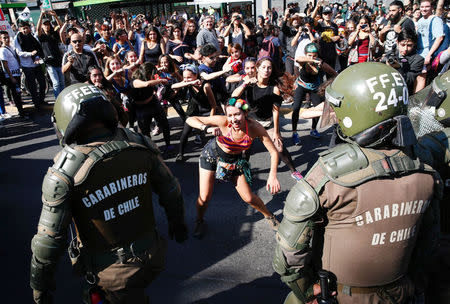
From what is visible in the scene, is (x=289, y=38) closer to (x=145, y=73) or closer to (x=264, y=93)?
(x=264, y=93)

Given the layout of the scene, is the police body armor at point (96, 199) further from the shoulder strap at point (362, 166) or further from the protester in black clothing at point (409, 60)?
the protester in black clothing at point (409, 60)

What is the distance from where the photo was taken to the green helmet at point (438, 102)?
78.2 inches

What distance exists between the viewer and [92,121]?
6.19 feet

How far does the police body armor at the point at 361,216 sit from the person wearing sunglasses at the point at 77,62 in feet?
19.6

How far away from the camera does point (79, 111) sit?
1834 millimetres

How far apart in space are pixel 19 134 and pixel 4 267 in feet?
15.5

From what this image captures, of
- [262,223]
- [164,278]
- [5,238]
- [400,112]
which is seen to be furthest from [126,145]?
[5,238]

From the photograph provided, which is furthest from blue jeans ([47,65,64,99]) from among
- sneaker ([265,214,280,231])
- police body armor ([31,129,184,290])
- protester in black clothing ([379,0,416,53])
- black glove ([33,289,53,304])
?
protester in black clothing ([379,0,416,53])

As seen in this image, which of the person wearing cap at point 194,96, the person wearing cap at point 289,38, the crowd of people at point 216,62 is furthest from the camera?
the person wearing cap at point 289,38

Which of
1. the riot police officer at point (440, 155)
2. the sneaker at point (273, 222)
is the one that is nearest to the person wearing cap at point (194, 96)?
the sneaker at point (273, 222)

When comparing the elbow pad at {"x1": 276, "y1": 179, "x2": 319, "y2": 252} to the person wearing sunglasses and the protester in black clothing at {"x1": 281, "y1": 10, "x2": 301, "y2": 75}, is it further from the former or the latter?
the protester in black clothing at {"x1": 281, "y1": 10, "x2": 301, "y2": 75}

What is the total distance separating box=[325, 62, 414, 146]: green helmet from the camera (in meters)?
1.52

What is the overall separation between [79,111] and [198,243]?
240 cm

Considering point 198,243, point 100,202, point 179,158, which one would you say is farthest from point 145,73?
point 100,202
